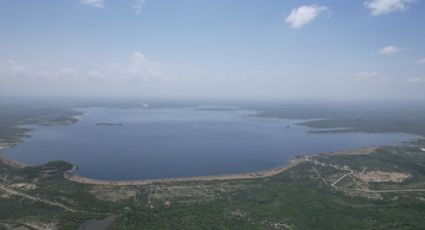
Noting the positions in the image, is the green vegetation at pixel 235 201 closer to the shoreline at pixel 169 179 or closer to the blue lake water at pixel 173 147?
the shoreline at pixel 169 179

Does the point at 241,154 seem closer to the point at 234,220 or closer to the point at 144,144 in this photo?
the point at 144,144

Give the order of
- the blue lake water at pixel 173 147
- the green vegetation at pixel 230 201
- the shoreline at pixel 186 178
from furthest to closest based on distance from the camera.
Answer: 1. the blue lake water at pixel 173 147
2. the shoreline at pixel 186 178
3. the green vegetation at pixel 230 201

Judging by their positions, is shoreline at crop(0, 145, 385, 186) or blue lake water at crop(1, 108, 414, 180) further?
blue lake water at crop(1, 108, 414, 180)

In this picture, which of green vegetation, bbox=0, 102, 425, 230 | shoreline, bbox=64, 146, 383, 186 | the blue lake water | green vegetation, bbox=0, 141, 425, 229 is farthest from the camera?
the blue lake water

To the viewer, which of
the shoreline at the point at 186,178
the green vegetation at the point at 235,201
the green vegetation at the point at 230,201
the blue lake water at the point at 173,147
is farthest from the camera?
the blue lake water at the point at 173,147

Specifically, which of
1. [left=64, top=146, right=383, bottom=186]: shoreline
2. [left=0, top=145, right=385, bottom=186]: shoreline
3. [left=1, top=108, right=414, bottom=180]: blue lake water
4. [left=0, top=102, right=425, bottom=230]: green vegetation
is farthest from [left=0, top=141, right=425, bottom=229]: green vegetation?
[left=1, top=108, right=414, bottom=180]: blue lake water

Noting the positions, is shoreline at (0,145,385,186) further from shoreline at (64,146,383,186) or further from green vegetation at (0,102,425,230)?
green vegetation at (0,102,425,230)

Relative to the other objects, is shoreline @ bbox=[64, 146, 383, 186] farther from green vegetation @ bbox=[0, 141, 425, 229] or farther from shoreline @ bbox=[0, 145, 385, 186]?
green vegetation @ bbox=[0, 141, 425, 229]

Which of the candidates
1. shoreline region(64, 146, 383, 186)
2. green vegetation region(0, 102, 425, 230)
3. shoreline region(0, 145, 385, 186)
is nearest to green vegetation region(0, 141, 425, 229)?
green vegetation region(0, 102, 425, 230)

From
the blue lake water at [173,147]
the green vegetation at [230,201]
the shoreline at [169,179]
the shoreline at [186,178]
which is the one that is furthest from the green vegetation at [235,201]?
the blue lake water at [173,147]

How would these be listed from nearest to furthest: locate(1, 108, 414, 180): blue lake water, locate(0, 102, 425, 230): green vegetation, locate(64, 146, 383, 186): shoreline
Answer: locate(0, 102, 425, 230): green vegetation → locate(64, 146, 383, 186): shoreline → locate(1, 108, 414, 180): blue lake water
